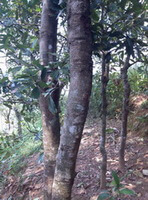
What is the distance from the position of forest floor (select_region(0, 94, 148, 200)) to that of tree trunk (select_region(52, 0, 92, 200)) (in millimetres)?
965

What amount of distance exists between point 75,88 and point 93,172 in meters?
1.63

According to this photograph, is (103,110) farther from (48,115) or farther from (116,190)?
(116,190)

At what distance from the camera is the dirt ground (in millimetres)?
1876

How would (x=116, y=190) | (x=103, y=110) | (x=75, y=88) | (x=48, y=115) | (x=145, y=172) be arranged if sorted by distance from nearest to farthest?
(x=75, y=88), (x=116, y=190), (x=48, y=115), (x=103, y=110), (x=145, y=172)

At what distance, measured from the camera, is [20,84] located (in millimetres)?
1117

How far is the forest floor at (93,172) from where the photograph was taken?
74.0 inches

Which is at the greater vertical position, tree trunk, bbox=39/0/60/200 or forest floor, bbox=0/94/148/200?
tree trunk, bbox=39/0/60/200

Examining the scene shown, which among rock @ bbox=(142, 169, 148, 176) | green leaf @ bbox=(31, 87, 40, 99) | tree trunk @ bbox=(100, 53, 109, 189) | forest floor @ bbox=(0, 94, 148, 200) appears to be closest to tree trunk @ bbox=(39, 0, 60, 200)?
green leaf @ bbox=(31, 87, 40, 99)

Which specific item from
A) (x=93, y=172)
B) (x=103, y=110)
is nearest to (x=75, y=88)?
(x=103, y=110)

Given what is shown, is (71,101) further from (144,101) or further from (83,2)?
(144,101)

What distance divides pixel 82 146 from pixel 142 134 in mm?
1055

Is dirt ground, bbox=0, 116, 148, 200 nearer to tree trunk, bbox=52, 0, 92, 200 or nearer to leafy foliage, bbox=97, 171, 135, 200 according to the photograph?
leafy foliage, bbox=97, 171, 135, 200

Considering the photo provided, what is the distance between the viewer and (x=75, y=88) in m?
0.98

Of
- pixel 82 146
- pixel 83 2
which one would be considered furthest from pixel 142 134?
pixel 83 2
